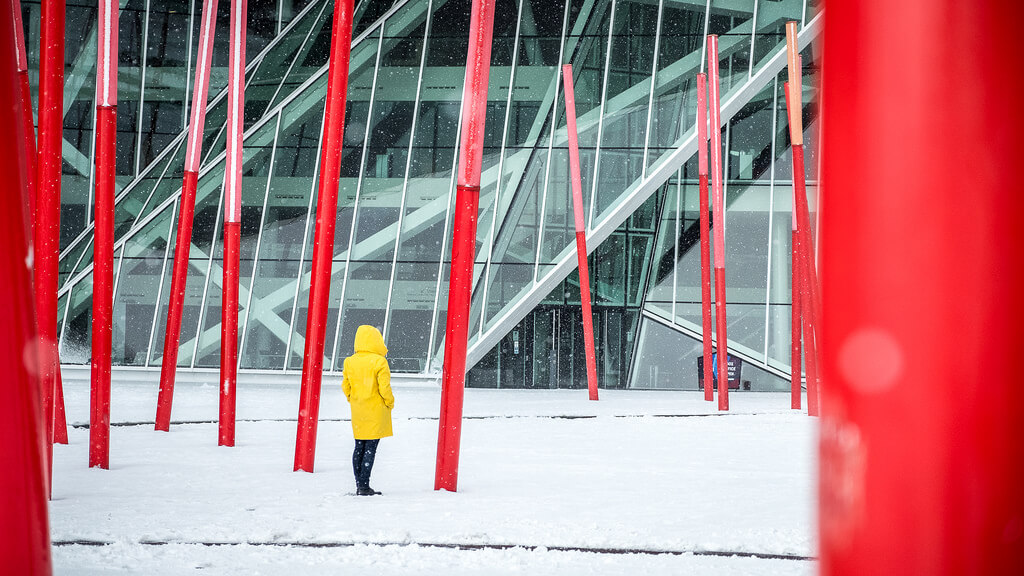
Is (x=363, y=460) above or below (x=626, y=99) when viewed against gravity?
below

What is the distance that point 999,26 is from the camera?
0.74 metres

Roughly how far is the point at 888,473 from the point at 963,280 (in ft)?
0.49

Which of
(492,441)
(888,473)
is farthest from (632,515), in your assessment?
(888,473)

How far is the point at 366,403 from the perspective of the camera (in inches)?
339

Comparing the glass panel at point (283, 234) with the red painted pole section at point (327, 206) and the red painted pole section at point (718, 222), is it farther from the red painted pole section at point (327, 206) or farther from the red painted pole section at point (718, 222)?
the red painted pole section at point (327, 206)

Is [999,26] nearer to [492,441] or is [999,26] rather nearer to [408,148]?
[492,441]

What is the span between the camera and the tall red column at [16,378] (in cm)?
83

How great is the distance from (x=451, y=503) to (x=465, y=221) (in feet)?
8.18

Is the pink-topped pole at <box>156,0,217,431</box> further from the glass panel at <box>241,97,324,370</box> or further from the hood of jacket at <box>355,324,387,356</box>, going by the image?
the glass panel at <box>241,97,324,370</box>

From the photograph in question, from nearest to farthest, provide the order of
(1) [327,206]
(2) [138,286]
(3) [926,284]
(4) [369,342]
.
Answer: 1. (3) [926,284]
2. (4) [369,342]
3. (1) [327,206]
4. (2) [138,286]

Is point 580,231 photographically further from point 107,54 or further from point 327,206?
point 107,54

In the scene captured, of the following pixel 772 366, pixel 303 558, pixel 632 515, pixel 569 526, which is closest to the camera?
pixel 303 558

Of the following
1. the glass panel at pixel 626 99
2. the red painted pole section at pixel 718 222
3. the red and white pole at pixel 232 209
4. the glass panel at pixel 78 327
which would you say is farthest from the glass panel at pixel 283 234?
the red and white pole at pixel 232 209

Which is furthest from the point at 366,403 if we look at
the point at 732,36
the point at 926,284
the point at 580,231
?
the point at 732,36
